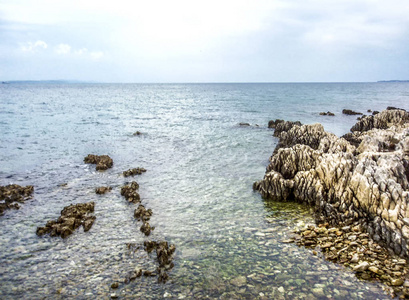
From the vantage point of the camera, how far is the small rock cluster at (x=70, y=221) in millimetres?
10630

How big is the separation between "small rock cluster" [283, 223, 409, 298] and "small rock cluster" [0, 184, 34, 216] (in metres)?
12.6

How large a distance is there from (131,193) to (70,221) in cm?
353

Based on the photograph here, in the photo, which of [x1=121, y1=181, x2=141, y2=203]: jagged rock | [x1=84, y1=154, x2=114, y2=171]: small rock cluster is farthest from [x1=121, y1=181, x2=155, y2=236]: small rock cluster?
[x1=84, y1=154, x2=114, y2=171]: small rock cluster

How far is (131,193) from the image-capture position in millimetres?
14180

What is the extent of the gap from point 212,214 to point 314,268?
5.04m

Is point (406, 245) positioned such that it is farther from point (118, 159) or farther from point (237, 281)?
point (118, 159)

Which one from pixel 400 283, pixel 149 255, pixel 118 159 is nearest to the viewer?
pixel 400 283

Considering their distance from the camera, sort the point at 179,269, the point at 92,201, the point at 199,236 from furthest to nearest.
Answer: the point at 92,201 < the point at 199,236 < the point at 179,269

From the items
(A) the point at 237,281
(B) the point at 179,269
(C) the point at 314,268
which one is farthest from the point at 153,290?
(C) the point at 314,268

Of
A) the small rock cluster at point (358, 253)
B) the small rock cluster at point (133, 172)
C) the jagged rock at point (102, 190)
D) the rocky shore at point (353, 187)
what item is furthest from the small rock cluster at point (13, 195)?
the small rock cluster at point (358, 253)

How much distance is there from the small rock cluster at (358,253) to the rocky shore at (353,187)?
2.7 inches

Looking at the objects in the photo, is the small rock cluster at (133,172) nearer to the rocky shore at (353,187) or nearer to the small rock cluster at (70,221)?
the small rock cluster at (70,221)

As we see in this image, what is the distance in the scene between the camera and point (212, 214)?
12336 millimetres

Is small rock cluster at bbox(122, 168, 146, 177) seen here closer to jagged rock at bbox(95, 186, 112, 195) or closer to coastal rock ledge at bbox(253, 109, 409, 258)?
jagged rock at bbox(95, 186, 112, 195)
